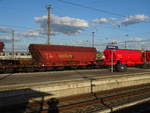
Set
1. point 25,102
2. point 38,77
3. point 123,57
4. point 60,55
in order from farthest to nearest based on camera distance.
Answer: point 123,57, point 60,55, point 38,77, point 25,102

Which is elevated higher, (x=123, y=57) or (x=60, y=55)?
(x=60, y=55)

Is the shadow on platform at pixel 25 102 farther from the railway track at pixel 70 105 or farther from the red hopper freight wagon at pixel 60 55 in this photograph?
the red hopper freight wagon at pixel 60 55

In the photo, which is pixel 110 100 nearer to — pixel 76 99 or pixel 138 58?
pixel 76 99

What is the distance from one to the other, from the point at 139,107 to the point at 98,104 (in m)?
2.43

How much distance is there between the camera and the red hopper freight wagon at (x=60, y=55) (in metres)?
23.2

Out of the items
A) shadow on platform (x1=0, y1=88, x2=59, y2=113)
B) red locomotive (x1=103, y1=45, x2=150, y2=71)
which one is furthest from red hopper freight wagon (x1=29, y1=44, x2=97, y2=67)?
shadow on platform (x1=0, y1=88, x2=59, y2=113)

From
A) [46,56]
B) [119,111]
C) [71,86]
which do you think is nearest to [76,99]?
[71,86]

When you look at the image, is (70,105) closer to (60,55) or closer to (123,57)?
(60,55)

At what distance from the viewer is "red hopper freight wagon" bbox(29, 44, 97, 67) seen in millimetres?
23203

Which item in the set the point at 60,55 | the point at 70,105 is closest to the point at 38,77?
the point at 70,105

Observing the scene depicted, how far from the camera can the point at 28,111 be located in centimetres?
955

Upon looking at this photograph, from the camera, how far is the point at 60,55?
80.6 ft

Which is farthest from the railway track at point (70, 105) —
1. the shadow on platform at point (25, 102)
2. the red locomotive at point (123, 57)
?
the red locomotive at point (123, 57)

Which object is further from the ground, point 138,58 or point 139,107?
point 138,58
